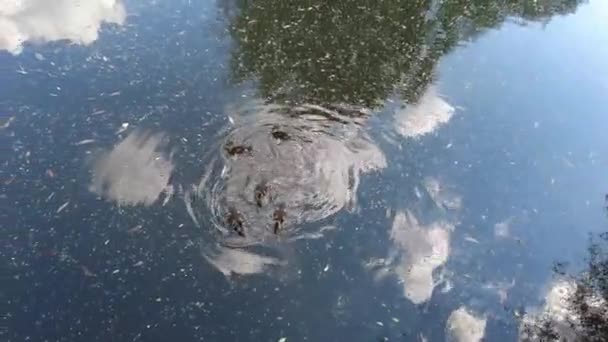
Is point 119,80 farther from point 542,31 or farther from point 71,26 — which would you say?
point 542,31

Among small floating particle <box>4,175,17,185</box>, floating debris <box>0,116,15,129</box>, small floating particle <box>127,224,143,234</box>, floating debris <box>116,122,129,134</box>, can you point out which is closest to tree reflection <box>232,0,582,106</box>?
floating debris <box>116,122,129,134</box>

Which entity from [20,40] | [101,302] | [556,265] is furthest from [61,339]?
[556,265]

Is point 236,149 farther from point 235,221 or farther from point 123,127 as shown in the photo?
point 123,127

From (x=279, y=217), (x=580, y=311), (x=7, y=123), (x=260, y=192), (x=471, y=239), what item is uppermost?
(x=7, y=123)

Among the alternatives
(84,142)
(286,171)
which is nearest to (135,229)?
(84,142)

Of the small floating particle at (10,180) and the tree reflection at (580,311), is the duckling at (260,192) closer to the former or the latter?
the small floating particle at (10,180)

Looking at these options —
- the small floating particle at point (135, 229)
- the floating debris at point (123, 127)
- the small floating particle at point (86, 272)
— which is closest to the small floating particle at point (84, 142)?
the floating debris at point (123, 127)

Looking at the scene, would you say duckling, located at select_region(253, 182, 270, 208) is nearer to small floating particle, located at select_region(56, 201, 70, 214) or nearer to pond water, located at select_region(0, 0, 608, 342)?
pond water, located at select_region(0, 0, 608, 342)
